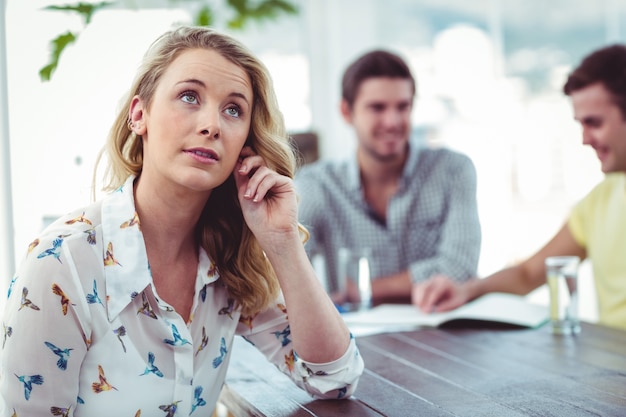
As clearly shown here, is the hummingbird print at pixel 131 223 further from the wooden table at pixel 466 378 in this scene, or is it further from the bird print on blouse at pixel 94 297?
the wooden table at pixel 466 378

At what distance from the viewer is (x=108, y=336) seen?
1113mm

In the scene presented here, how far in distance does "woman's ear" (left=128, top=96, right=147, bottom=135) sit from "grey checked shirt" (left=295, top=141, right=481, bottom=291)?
1414mm

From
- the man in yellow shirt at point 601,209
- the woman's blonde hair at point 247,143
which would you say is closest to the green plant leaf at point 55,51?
the woman's blonde hair at point 247,143

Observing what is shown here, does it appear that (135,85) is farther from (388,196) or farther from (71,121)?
(388,196)

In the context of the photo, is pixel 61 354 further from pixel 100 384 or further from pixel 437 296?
pixel 437 296

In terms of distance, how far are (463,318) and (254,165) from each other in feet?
2.49

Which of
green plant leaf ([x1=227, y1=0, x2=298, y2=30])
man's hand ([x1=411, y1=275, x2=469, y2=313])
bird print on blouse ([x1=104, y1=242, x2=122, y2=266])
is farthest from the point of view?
green plant leaf ([x1=227, y1=0, x2=298, y2=30])

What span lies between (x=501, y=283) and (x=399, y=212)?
609mm

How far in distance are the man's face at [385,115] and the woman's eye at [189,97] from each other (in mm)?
1576

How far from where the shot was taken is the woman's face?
1.16 metres

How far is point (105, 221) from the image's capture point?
116cm

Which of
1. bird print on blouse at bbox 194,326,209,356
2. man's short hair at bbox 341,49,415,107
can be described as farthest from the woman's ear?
man's short hair at bbox 341,49,415,107

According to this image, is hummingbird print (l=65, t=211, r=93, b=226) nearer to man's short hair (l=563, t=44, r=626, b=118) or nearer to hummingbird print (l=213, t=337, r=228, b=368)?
hummingbird print (l=213, t=337, r=228, b=368)

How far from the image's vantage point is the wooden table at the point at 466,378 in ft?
3.90
